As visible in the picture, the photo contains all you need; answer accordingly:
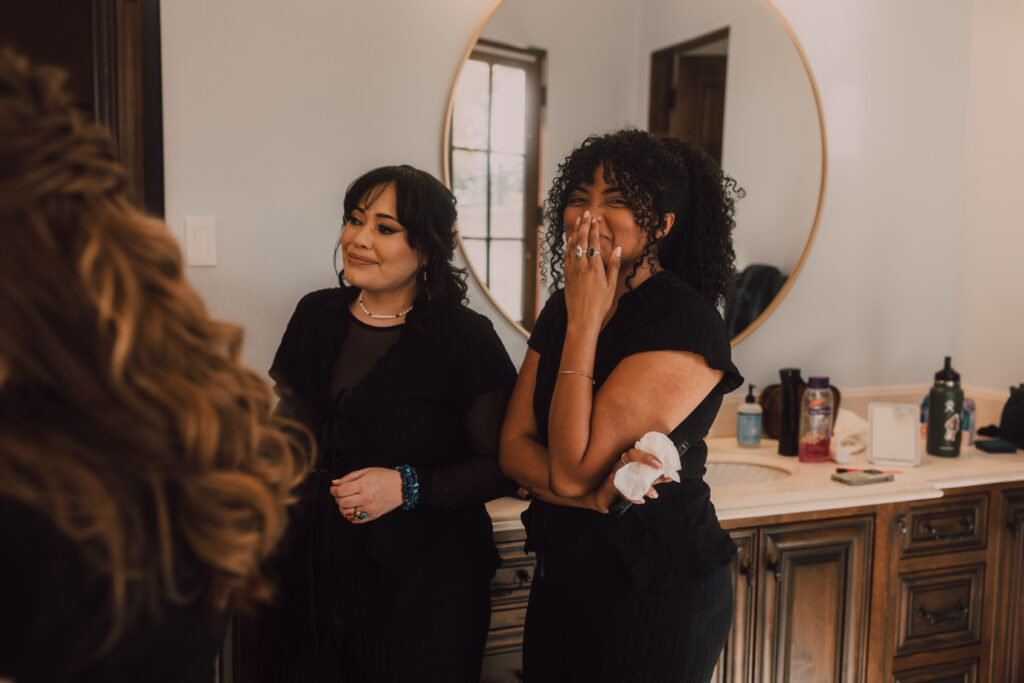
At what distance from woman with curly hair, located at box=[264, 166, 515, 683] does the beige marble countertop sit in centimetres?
27

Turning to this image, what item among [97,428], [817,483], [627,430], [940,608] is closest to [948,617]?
[940,608]

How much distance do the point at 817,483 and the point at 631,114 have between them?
42.6 inches

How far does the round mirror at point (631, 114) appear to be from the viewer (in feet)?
6.61

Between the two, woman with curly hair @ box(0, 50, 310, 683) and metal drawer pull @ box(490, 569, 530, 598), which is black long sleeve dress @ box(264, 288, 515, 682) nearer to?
metal drawer pull @ box(490, 569, 530, 598)

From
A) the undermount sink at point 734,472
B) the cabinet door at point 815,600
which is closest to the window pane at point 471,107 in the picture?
the undermount sink at point 734,472

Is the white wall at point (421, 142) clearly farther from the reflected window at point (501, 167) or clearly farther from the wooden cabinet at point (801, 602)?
the wooden cabinet at point (801, 602)

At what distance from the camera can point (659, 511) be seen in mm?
1302

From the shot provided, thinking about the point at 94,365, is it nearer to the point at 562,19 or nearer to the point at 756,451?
the point at 562,19

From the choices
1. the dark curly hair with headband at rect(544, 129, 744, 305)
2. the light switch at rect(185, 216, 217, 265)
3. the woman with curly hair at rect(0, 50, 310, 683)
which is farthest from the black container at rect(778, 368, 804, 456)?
the woman with curly hair at rect(0, 50, 310, 683)

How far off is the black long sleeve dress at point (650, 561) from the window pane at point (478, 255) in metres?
0.73

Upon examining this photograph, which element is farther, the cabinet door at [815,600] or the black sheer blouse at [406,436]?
the cabinet door at [815,600]

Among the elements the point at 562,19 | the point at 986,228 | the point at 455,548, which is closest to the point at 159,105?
the point at 562,19

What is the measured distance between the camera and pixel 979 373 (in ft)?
8.73

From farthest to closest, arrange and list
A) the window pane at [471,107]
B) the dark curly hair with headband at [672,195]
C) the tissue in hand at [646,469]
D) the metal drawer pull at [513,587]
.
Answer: the window pane at [471,107]
the metal drawer pull at [513,587]
the dark curly hair with headband at [672,195]
the tissue in hand at [646,469]
